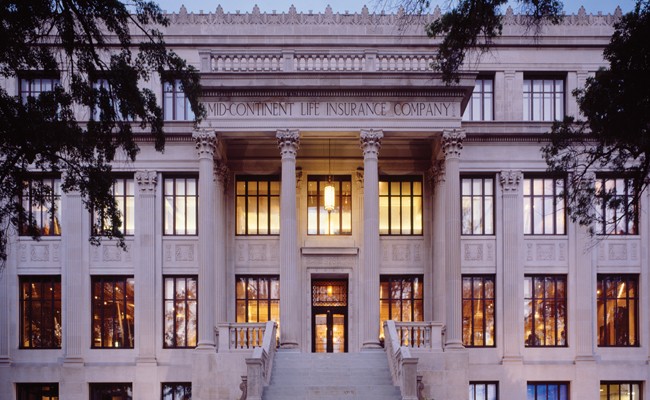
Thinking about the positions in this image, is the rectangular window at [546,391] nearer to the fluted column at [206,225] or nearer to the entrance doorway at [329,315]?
the entrance doorway at [329,315]

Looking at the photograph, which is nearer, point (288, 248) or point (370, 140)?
point (288, 248)

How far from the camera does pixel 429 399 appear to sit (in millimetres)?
25625

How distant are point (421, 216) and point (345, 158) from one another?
3744 mm

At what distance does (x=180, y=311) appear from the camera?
99.9 ft

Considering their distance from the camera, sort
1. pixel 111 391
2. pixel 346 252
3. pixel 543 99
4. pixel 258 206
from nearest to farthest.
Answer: pixel 111 391
pixel 346 252
pixel 258 206
pixel 543 99

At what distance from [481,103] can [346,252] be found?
7.88 meters

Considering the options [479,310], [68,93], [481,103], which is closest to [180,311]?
[479,310]

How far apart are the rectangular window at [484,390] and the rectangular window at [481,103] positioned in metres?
10.2

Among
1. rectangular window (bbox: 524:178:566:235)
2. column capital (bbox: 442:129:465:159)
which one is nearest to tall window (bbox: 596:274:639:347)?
rectangular window (bbox: 524:178:566:235)

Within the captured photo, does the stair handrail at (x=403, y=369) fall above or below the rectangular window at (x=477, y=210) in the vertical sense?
below

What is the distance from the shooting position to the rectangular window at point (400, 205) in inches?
1233

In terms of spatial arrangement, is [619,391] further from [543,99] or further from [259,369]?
[259,369]

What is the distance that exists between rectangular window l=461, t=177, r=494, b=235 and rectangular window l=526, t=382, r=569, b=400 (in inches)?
238

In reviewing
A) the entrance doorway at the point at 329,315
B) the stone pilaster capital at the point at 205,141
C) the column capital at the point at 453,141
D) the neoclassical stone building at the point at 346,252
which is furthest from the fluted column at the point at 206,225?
the column capital at the point at 453,141
